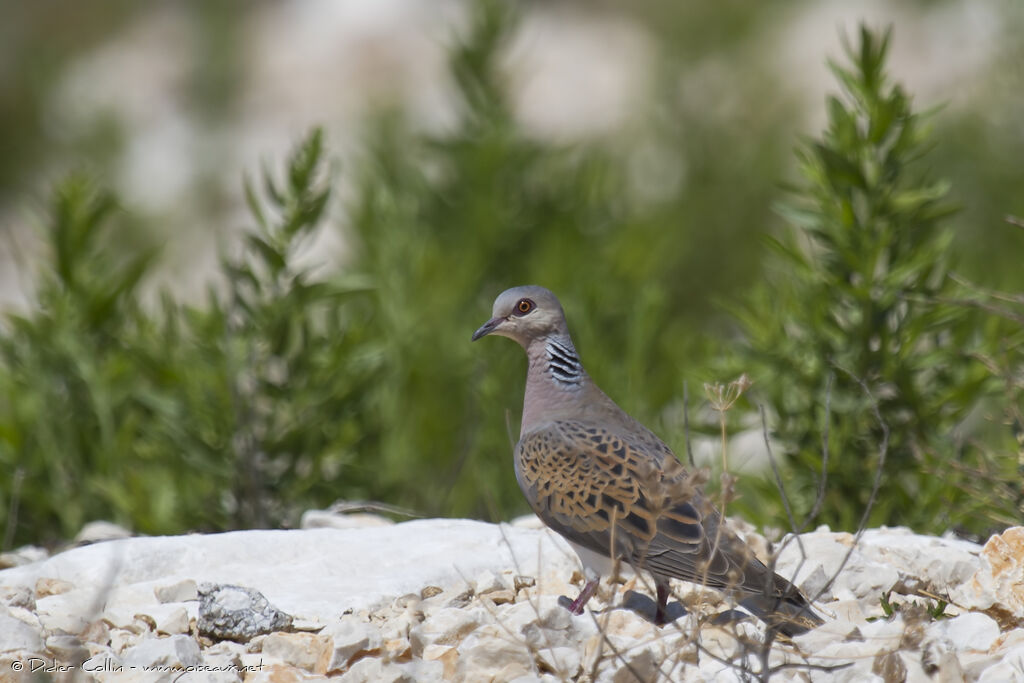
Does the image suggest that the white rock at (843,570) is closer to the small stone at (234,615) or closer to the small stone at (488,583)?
the small stone at (488,583)

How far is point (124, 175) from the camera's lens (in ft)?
45.1

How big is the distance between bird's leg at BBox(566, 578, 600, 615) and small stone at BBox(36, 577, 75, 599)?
1.40 meters

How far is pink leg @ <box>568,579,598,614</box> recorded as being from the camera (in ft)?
10.3

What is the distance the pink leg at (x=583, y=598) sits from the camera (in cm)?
314

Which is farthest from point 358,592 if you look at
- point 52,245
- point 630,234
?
point 630,234

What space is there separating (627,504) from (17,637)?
1.50 metres

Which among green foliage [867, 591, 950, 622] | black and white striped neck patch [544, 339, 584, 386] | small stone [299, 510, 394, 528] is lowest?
small stone [299, 510, 394, 528]

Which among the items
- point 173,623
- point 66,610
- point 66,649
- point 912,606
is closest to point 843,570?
point 912,606

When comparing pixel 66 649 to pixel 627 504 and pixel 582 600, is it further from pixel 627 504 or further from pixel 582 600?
pixel 627 504

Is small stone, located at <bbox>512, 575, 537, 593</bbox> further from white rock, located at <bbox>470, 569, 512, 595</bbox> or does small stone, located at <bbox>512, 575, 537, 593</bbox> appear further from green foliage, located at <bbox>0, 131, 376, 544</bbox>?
green foliage, located at <bbox>0, 131, 376, 544</bbox>

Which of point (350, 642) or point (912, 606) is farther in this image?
point (912, 606)

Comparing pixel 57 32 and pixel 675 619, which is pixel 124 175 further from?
pixel 675 619

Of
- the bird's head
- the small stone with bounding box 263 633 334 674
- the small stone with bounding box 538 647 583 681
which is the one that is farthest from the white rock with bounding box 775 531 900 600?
the small stone with bounding box 263 633 334 674

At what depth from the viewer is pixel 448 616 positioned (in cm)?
297
